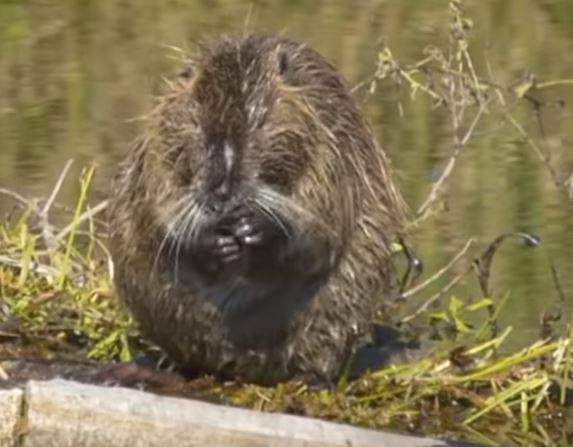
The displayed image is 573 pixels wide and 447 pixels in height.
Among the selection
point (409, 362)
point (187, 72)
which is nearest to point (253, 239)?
point (187, 72)

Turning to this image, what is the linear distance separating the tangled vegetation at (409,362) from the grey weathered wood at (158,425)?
1.21ft

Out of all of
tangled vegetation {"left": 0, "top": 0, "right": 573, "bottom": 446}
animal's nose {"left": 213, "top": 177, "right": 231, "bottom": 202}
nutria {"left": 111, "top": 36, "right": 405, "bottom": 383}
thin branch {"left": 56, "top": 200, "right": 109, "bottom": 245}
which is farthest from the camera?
thin branch {"left": 56, "top": 200, "right": 109, "bottom": 245}

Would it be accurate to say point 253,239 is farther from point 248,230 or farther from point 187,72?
point 187,72

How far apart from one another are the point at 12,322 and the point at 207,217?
0.91 meters

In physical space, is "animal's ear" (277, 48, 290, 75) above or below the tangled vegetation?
above

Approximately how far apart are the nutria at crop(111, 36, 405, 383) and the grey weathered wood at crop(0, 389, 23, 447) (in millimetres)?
507

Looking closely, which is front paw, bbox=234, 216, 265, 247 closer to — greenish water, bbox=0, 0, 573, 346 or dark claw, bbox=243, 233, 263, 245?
dark claw, bbox=243, 233, 263, 245

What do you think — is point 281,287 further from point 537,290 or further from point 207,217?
point 537,290

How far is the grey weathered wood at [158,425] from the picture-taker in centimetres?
511

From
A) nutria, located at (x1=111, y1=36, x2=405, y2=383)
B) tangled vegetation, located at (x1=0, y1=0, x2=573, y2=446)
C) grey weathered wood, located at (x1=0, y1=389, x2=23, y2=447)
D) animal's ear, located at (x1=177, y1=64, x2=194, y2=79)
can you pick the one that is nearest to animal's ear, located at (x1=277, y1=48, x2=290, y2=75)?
nutria, located at (x1=111, y1=36, x2=405, y2=383)

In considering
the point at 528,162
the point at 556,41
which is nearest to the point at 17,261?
the point at 528,162

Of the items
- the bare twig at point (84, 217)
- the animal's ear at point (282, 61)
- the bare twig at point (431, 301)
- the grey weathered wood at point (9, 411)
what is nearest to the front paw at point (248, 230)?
the animal's ear at point (282, 61)

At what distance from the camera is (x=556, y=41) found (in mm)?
10930

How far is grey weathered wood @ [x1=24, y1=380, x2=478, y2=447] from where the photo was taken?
5.11m
